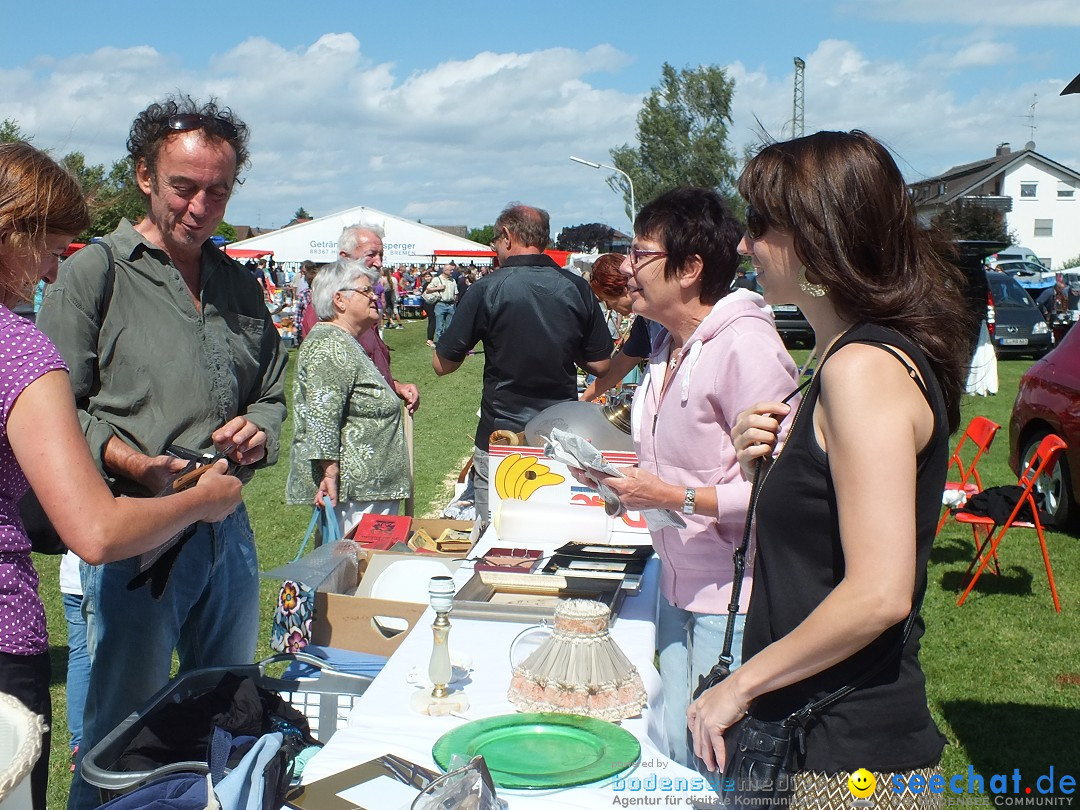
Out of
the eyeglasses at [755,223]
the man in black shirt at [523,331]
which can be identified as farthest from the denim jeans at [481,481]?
the eyeglasses at [755,223]

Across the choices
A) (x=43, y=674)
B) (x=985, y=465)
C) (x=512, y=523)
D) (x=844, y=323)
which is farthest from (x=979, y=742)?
(x=985, y=465)

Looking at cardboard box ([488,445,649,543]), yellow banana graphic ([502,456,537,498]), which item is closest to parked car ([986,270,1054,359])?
cardboard box ([488,445,649,543])

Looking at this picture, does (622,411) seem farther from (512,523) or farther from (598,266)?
(598,266)

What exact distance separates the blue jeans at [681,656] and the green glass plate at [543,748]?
24.5 inches

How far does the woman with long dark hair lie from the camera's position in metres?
1.41

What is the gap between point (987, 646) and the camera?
5055mm

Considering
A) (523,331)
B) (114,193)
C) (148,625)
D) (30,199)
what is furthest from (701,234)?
(523,331)

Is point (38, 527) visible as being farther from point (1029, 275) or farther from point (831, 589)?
point (1029, 275)

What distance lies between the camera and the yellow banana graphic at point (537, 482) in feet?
12.2

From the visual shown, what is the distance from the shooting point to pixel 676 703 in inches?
103

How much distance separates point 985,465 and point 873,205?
911cm

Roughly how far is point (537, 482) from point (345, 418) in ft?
3.74

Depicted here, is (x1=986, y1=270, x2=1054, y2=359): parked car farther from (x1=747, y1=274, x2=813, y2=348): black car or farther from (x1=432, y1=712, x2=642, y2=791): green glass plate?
(x1=432, y1=712, x2=642, y2=791): green glass plate

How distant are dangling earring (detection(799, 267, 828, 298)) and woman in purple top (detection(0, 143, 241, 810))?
50.0 inches
